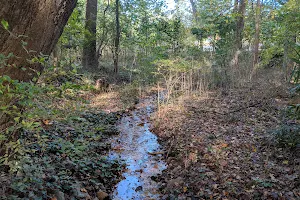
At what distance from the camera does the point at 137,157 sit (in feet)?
14.3

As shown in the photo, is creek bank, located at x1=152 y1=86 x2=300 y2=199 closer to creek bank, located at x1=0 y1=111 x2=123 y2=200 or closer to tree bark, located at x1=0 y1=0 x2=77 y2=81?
creek bank, located at x1=0 y1=111 x2=123 y2=200

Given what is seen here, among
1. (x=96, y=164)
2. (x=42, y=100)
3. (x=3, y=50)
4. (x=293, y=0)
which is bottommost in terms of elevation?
(x=96, y=164)

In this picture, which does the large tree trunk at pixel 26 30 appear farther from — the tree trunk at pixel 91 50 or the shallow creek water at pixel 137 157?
the tree trunk at pixel 91 50

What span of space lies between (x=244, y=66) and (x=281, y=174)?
6233 millimetres

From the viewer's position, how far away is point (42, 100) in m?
2.12

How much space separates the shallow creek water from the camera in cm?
330

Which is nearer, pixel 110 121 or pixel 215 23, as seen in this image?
pixel 110 121

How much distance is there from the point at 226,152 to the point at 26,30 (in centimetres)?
308

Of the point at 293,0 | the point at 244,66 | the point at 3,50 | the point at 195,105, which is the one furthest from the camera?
the point at 244,66

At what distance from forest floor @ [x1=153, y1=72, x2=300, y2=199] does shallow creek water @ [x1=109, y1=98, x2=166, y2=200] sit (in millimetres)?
202

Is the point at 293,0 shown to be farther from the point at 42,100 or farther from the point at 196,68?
the point at 42,100

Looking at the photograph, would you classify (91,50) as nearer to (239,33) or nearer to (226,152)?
(239,33)

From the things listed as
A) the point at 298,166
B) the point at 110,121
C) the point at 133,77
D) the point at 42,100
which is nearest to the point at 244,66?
the point at 133,77

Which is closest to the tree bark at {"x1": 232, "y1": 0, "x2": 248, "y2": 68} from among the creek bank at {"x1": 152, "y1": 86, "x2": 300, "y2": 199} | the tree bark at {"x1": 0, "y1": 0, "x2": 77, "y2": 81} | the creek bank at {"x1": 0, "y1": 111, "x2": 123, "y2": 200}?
the creek bank at {"x1": 152, "y1": 86, "x2": 300, "y2": 199}
